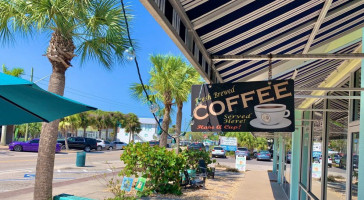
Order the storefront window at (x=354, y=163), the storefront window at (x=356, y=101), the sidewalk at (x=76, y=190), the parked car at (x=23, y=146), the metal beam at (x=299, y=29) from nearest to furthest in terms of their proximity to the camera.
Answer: the metal beam at (x=299, y=29)
the storefront window at (x=354, y=163)
the storefront window at (x=356, y=101)
the sidewalk at (x=76, y=190)
the parked car at (x=23, y=146)

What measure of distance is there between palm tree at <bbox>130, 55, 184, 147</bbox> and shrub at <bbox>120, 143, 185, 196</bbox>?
3.62 m

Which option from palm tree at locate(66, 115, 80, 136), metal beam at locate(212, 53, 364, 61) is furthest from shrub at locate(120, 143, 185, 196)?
palm tree at locate(66, 115, 80, 136)

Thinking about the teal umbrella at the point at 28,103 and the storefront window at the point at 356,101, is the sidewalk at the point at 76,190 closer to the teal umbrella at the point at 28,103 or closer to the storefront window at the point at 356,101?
the teal umbrella at the point at 28,103

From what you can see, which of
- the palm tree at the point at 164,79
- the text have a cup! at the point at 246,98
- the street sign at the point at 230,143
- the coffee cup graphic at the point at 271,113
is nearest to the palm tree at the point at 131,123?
the street sign at the point at 230,143

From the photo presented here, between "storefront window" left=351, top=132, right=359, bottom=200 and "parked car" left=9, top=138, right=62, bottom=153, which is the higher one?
"storefront window" left=351, top=132, right=359, bottom=200

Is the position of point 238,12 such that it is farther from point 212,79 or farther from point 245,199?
point 245,199

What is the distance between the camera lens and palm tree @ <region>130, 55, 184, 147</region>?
14742 millimetres

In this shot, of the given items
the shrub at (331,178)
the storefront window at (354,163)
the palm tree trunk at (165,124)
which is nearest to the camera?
the storefront window at (354,163)

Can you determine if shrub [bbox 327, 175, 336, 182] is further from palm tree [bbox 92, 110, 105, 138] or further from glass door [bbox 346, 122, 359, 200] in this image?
palm tree [bbox 92, 110, 105, 138]

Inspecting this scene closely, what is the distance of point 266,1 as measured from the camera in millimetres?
3436

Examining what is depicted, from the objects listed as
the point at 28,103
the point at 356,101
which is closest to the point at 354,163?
the point at 356,101

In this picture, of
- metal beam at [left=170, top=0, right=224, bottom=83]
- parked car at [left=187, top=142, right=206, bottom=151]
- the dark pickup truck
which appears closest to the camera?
metal beam at [left=170, top=0, right=224, bottom=83]

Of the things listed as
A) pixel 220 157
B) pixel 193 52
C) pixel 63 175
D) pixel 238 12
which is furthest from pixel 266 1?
pixel 220 157

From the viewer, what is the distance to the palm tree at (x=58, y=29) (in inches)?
266
